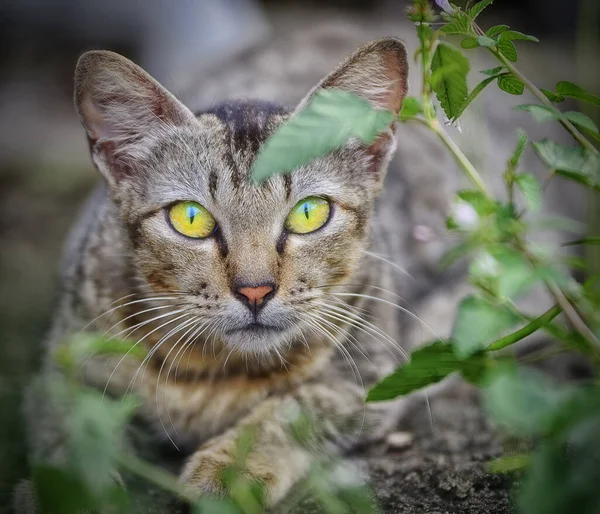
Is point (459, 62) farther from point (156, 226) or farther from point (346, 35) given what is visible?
point (346, 35)

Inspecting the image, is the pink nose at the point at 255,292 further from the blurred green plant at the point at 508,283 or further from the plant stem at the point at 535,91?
the plant stem at the point at 535,91

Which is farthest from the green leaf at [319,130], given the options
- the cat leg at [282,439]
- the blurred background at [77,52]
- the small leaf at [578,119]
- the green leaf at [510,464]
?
the blurred background at [77,52]

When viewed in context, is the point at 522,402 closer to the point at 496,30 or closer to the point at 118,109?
the point at 496,30

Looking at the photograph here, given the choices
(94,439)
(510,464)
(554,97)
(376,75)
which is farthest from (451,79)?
(94,439)

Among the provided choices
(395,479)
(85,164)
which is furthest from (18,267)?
(395,479)

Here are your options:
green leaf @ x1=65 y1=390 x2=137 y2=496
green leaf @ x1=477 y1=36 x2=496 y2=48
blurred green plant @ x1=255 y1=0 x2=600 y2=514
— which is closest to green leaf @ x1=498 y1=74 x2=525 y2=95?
blurred green plant @ x1=255 y1=0 x2=600 y2=514

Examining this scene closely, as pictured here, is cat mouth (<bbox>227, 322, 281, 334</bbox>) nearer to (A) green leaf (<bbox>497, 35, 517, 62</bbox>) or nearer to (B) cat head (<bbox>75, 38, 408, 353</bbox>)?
(B) cat head (<bbox>75, 38, 408, 353</bbox>)
